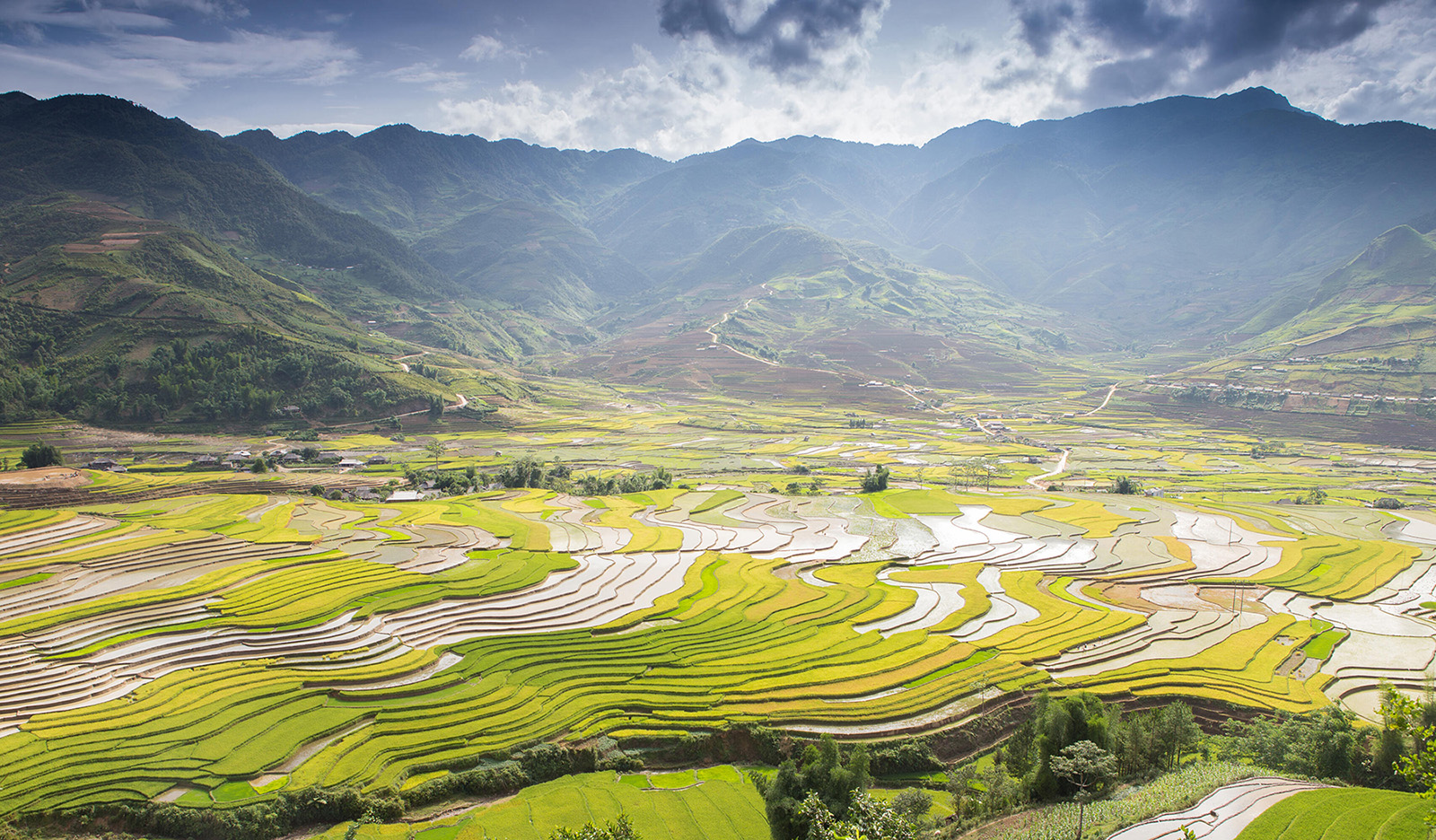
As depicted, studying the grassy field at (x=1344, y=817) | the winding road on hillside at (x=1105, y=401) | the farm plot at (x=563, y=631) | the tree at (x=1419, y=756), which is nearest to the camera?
the tree at (x=1419, y=756)

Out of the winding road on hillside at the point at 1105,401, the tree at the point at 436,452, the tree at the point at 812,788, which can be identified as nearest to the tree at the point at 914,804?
the tree at the point at 812,788

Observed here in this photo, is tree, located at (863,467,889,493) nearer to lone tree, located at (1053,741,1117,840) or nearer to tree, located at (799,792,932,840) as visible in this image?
lone tree, located at (1053,741,1117,840)

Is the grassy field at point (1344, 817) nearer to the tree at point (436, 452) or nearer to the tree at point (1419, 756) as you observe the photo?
the tree at point (1419, 756)

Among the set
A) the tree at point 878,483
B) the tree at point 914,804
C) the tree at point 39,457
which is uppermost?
the tree at point 39,457

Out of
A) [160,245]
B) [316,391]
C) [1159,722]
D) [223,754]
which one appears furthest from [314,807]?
[160,245]

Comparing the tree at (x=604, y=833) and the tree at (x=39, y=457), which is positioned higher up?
the tree at (x=39, y=457)

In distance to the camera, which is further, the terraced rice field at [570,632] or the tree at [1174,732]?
the terraced rice field at [570,632]

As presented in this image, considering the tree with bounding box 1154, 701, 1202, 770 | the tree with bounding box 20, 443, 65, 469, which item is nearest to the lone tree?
the tree with bounding box 1154, 701, 1202, 770
